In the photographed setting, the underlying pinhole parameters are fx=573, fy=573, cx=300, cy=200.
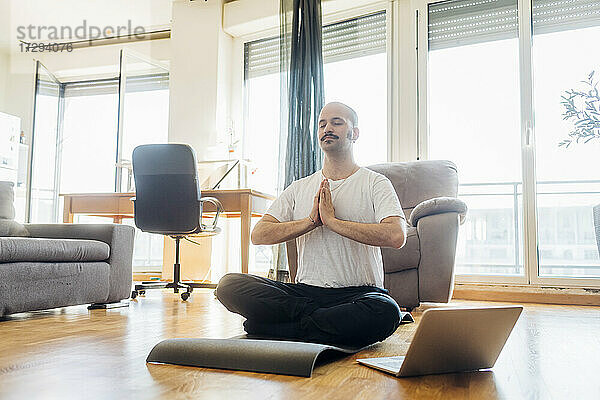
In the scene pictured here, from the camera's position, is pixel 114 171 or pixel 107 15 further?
pixel 114 171

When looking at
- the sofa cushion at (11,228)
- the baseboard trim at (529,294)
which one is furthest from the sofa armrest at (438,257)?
the sofa cushion at (11,228)

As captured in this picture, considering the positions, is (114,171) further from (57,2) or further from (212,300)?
(212,300)

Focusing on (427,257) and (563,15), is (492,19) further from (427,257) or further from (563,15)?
(427,257)

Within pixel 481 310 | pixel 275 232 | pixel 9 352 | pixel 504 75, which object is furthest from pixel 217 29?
pixel 481 310

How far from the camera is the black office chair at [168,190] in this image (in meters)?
3.93

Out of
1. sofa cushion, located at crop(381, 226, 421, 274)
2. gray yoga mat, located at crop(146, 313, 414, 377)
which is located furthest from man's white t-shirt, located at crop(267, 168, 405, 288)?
sofa cushion, located at crop(381, 226, 421, 274)

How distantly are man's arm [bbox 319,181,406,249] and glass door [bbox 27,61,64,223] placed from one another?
231 inches

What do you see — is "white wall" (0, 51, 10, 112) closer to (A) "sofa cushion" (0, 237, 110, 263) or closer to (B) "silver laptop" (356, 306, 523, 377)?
(A) "sofa cushion" (0, 237, 110, 263)

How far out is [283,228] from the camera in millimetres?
2213

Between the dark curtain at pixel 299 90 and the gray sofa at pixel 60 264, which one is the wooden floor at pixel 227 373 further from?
the dark curtain at pixel 299 90

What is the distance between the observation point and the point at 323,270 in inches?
84.4

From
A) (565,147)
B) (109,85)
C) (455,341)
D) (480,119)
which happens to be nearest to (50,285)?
(455,341)

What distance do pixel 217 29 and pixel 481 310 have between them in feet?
16.0

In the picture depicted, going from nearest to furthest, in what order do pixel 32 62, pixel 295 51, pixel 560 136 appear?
pixel 560 136 < pixel 295 51 < pixel 32 62
